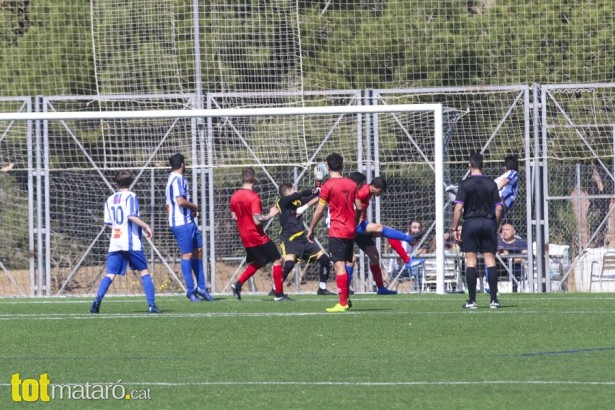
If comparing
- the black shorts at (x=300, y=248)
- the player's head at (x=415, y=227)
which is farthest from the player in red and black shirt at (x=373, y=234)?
the player's head at (x=415, y=227)

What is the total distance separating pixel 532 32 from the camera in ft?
83.1

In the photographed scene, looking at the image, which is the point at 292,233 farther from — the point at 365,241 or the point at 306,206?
the point at 365,241

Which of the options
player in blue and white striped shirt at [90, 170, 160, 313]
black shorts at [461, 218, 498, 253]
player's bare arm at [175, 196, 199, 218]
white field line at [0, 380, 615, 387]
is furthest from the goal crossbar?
white field line at [0, 380, 615, 387]

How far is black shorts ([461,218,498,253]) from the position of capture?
15562 millimetres

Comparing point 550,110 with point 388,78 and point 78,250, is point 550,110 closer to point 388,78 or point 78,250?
point 388,78

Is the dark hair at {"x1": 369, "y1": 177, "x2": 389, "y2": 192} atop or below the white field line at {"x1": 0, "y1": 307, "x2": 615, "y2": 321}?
atop

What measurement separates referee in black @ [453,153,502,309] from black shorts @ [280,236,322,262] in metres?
4.17

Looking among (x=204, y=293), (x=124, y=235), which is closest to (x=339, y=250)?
(x=124, y=235)

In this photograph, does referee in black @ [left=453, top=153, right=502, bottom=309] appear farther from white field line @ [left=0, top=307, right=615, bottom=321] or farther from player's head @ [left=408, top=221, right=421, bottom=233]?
player's head @ [left=408, top=221, right=421, bottom=233]

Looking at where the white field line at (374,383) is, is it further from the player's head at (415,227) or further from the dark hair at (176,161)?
the player's head at (415,227)

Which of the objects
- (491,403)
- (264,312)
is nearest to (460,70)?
(264,312)

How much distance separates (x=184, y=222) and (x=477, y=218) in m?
4.52

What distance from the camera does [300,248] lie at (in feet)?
63.5

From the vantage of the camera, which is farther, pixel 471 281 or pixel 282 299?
pixel 282 299
